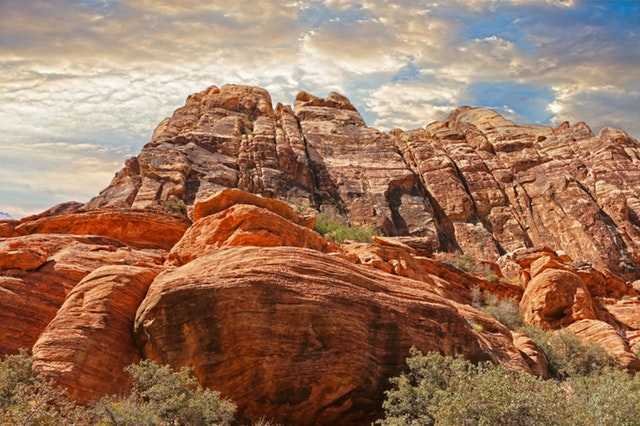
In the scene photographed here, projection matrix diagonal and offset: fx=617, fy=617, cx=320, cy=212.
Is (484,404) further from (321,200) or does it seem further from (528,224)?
(528,224)

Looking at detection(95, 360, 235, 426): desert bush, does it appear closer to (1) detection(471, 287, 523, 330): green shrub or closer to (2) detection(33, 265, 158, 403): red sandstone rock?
(2) detection(33, 265, 158, 403): red sandstone rock

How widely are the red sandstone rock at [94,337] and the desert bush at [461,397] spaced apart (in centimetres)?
693

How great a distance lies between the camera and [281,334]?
52.2ft

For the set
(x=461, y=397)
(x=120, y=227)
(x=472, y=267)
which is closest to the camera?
(x=461, y=397)

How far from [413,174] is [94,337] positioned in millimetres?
58769

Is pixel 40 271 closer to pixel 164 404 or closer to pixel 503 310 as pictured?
pixel 164 404

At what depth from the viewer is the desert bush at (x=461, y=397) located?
12883 millimetres

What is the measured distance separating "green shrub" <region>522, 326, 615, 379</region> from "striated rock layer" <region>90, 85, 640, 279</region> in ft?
109

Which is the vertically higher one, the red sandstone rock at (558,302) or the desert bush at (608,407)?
the desert bush at (608,407)

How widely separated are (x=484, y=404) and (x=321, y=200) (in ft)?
172

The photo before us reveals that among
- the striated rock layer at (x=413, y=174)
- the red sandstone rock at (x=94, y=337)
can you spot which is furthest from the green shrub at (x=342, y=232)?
the red sandstone rock at (x=94, y=337)

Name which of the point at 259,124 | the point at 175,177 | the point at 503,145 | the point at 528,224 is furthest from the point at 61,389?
the point at 503,145

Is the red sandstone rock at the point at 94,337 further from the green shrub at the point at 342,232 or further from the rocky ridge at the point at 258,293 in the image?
the green shrub at the point at 342,232

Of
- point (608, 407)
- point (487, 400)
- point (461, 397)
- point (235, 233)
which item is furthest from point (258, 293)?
point (608, 407)
